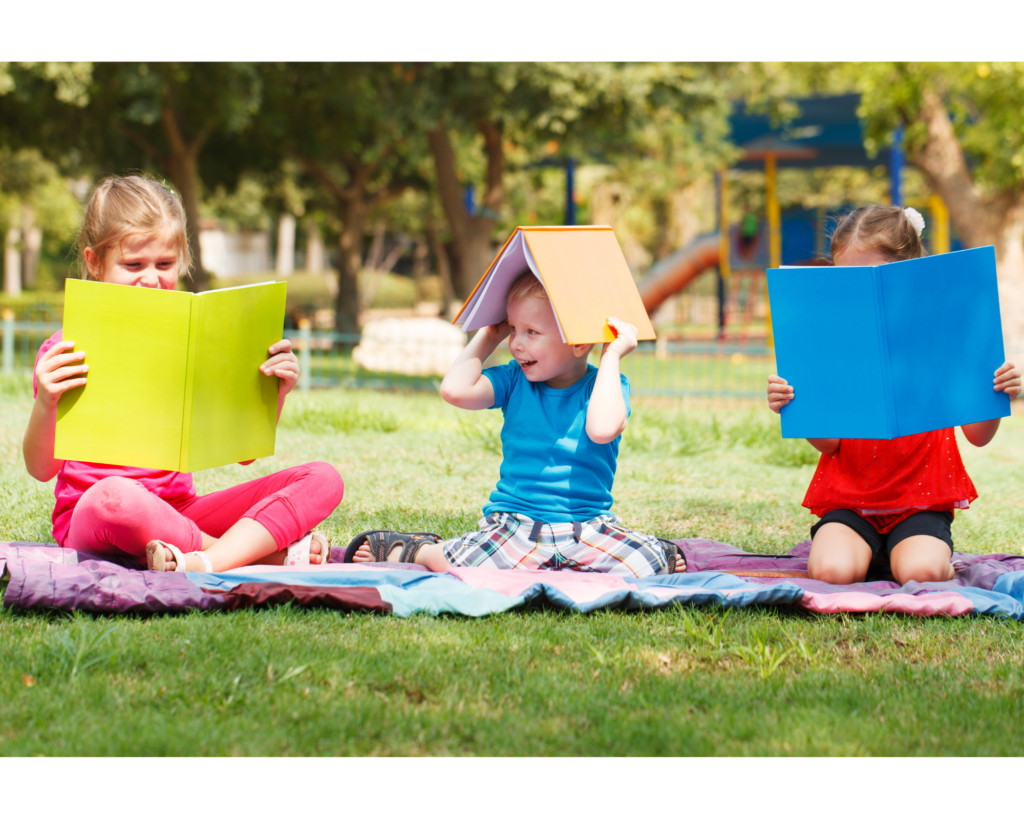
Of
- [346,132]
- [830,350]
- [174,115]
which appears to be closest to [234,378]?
[830,350]

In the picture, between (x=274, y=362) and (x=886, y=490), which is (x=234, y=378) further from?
(x=886, y=490)

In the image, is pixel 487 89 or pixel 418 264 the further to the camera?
pixel 418 264

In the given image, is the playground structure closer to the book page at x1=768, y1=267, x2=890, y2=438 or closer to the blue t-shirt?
the book page at x1=768, y1=267, x2=890, y2=438

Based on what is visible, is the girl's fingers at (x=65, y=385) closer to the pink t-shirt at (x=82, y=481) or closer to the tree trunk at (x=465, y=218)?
the pink t-shirt at (x=82, y=481)

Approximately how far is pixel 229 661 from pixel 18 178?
26542 millimetres

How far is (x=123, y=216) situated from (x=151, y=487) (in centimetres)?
88

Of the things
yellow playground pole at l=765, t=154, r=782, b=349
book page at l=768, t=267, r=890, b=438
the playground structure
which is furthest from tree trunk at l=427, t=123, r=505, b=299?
book page at l=768, t=267, r=890, b=438

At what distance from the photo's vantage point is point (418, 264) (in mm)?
44875

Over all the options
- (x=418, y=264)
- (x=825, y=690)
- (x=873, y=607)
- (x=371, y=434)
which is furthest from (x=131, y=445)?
(x=418, y=264)

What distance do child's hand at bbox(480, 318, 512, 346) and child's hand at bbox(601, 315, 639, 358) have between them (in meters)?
0.39

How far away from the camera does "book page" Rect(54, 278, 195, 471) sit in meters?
2.95

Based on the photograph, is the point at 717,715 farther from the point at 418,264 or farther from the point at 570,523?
the point at 418,264

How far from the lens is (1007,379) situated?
321 centimetres

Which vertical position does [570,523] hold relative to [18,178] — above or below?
below
